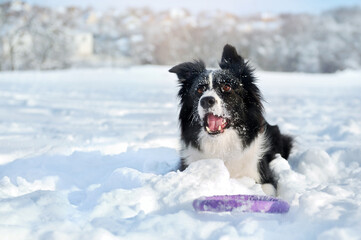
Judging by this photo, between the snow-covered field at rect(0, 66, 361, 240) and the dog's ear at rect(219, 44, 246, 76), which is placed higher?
the dog's ear at rect(219, 44, 246, 76)

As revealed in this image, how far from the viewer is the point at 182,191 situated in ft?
8.00

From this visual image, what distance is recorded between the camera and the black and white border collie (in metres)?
3.45

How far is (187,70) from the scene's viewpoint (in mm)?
3857

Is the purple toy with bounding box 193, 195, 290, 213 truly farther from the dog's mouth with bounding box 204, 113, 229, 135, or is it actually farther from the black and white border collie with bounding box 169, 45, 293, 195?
the dog's mouth with bounding box 204, 113, 229, 135

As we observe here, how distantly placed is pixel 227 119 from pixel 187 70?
2.43 ft

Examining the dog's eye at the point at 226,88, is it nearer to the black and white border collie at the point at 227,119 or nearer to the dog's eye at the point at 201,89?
the black and white border collie at the point at 227,119

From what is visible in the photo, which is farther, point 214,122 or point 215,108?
point 214,122

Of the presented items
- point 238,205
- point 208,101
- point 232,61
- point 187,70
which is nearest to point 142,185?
point 238,205

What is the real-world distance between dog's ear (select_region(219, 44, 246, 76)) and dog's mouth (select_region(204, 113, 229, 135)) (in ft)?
1.75

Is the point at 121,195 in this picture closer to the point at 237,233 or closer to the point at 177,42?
the point at 237,233

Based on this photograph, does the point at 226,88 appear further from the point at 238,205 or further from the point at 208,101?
the point at 238,205

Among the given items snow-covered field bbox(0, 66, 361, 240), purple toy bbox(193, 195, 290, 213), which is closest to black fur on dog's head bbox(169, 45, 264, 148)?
snow-covered field bbox(0, 66, 361, 240)

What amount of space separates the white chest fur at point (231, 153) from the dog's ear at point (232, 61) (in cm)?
63

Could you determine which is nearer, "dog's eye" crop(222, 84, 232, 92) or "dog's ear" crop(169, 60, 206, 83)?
"dog's eye" crop(222, 84, 232, 92)
